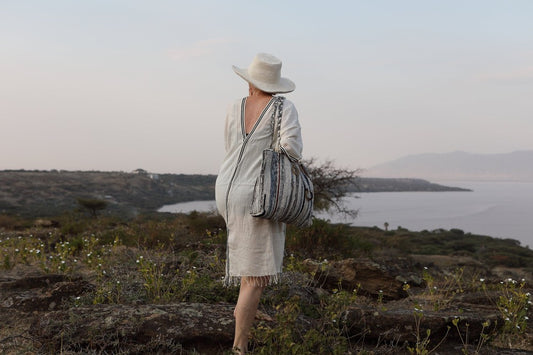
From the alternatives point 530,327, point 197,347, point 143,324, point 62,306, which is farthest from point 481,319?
point 62,306

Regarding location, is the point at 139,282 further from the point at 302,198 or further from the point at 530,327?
the point at 530,327

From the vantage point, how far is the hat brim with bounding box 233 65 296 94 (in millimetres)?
3043

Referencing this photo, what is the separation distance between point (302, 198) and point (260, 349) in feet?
3.65

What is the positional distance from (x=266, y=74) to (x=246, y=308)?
1.65 m

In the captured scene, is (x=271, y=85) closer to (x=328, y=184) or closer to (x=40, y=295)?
(x=40, y=295)

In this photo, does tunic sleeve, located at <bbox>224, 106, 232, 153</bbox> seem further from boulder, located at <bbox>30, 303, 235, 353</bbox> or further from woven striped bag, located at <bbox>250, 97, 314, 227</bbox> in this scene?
boulder, located at <bbox>30, 303, 235, 353</bbox>

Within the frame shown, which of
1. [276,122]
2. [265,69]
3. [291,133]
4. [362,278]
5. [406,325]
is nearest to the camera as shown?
[291,133]

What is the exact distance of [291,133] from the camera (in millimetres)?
2807

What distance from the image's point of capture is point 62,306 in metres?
3.84

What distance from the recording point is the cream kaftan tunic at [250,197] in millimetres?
2838

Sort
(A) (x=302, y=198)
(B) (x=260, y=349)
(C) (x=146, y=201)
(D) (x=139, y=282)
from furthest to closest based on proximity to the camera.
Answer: (C) (x=146, y=201), (D) (x=139, y=282), (B) (x=260, y=349), (A) (x=302, y=198)

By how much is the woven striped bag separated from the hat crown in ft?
1.78

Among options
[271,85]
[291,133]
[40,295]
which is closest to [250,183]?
[291,133]

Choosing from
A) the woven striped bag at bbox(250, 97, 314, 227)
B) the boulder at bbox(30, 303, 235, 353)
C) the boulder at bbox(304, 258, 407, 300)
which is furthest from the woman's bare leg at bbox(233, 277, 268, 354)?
the boulder at bbox(304, 258, 407, 300)
